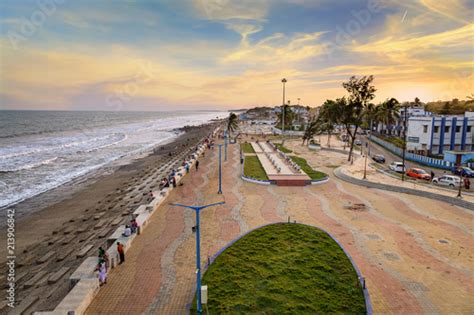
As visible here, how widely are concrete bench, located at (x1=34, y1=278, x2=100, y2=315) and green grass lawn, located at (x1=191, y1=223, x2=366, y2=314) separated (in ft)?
12.8

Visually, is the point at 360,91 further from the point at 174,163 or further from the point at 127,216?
the point at 127,216

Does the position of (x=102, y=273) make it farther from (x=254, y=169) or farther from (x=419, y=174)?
(x=419, y=174)

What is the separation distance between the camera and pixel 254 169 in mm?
33594

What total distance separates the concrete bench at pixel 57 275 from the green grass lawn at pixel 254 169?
17.9 m

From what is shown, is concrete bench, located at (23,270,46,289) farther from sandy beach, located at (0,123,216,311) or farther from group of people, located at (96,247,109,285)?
group of people, located at (96,247,109,285)

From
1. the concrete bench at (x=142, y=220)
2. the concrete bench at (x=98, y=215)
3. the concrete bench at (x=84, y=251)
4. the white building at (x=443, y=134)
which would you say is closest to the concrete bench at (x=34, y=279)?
the concrete bench at (x=84, y=251)

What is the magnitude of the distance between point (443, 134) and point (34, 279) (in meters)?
52.1

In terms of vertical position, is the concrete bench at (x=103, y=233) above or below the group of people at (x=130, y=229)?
below

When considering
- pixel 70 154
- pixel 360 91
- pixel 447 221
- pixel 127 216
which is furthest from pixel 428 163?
pixel 70 154

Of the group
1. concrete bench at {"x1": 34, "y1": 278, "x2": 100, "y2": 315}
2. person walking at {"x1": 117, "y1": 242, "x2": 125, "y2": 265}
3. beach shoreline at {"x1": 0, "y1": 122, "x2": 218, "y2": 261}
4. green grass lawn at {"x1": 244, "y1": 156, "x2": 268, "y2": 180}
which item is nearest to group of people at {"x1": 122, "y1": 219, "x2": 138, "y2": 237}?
person walking at {"x1": 117, "y1": 242, "x2": 125, "y2": 265}

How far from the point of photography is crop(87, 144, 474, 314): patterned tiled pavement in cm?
1141

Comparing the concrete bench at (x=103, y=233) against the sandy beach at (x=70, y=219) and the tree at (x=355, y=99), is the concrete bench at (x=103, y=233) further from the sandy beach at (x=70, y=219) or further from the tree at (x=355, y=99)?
the tree at (x=355, y=99)

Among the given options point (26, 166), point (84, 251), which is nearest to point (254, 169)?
point (84, 251)

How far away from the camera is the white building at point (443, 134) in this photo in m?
45.5
